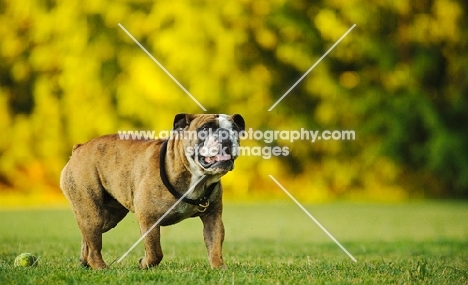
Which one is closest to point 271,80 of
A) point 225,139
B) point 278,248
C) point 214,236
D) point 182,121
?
point 278,248

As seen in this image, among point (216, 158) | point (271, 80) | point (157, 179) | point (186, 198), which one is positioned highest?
point (271, 80)

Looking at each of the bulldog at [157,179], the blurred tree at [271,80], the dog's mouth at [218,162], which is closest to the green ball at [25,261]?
the bulldog at [157,179]

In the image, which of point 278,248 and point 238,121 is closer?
point 238,121

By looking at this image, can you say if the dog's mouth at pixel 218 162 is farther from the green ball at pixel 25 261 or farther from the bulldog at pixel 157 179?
the green ball at pixel 25 261

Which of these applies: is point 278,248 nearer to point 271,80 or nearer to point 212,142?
point 212,142

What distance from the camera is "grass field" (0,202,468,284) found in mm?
5754

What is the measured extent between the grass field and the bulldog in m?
0.32

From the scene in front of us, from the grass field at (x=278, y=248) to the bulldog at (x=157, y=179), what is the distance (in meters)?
0.32

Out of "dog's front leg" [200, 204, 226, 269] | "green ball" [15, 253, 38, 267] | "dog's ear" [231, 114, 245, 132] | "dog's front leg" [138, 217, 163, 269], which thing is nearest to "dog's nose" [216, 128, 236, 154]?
"dog's ear" [231, 114, 245, 132]

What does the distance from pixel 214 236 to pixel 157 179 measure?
625mm

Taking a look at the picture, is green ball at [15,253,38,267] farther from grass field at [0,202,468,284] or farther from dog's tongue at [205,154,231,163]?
dog's tongue at [205,154,231,163]

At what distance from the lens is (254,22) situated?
21141mm

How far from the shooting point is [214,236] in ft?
20.6

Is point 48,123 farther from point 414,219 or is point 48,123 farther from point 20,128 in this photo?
point 414,219
